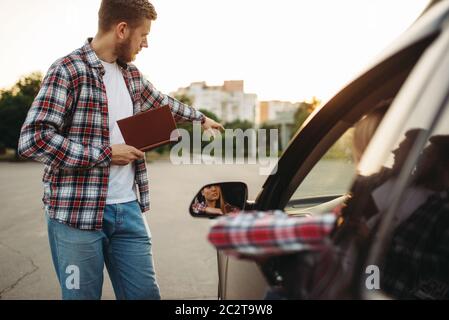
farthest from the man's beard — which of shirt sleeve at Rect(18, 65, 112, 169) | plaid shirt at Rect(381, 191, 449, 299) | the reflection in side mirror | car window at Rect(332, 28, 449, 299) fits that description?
plaid shirt at Rect(381, 191, 449, 299)

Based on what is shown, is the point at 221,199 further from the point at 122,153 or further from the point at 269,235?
the point at 269,235

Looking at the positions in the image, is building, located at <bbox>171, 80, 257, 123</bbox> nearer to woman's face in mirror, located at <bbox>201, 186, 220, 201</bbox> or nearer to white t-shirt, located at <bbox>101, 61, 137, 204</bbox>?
white t-shirt, located at <bbox>101, 61, 137, 204</bbox>

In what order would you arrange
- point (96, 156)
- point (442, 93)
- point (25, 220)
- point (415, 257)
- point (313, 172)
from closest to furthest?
1. point (442, 93)
2. point (415, 257)
3. point (313, 172)
4. point (96, 156)
5. point (25, 220)

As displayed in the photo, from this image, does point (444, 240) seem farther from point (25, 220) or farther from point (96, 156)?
point (25, 220)

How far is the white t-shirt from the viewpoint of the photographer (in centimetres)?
232

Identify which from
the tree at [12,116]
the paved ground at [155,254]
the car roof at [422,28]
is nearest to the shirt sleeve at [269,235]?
the car roof at [422,28]

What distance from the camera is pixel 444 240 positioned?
1.39 m

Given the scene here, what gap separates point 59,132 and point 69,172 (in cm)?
21

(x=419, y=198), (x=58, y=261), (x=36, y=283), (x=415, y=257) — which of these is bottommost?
(x=36, y=283)

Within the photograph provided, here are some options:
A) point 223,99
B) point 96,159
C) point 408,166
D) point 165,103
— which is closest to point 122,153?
point 96,159

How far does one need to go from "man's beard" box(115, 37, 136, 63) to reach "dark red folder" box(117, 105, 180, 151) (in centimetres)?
41

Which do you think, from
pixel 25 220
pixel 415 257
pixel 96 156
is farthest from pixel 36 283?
pixel 415 257

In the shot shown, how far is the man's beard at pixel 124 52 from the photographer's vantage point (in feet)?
7.80

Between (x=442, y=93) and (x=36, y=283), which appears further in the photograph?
(x=36, y=283)
